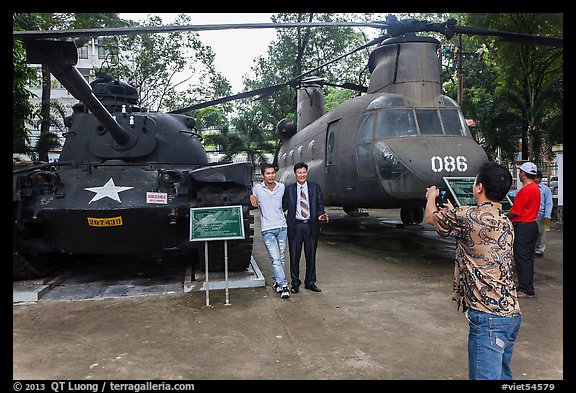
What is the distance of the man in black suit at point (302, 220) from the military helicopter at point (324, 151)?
2.30ft

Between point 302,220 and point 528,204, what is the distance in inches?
109

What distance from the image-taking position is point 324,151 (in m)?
10.1

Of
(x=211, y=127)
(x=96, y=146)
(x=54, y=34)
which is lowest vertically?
(x=96, y=146)

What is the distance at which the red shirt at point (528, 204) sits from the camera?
18.2 ft

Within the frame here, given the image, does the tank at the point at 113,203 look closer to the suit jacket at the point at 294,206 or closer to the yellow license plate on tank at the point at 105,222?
the yellow license plate on tank at the point at 105,222

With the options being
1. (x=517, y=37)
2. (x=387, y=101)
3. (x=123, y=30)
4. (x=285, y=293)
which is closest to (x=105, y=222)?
(x=285, y=293)

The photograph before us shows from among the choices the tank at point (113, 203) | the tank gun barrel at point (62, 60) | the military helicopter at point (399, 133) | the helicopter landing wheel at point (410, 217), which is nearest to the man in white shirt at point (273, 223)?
the tank at point (113, 203)

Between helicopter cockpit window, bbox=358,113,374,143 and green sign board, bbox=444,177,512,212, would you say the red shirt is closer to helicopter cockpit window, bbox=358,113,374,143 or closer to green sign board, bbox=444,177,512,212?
green sign board, bbox=444,177,512,212

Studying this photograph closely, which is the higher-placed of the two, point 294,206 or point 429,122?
point 429,122

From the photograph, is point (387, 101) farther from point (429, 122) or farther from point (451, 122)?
point (451, 122)
